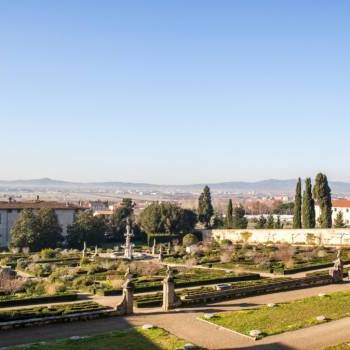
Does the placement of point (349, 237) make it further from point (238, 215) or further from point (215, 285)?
point (215, 285)

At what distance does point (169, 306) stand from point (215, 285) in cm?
799

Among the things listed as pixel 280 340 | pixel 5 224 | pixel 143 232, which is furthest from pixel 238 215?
pixel 280 340

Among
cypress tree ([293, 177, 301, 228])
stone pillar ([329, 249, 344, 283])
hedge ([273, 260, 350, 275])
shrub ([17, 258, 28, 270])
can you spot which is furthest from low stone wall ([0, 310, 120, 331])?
cypress tree ([293, 177, 301, 228])

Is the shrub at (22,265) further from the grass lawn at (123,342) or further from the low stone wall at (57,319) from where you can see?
the grass lawn at (123,342)

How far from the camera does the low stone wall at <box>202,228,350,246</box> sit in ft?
209

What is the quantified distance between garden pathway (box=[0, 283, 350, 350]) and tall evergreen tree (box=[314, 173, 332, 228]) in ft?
150

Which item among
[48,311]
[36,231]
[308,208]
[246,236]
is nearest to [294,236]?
[308,208]

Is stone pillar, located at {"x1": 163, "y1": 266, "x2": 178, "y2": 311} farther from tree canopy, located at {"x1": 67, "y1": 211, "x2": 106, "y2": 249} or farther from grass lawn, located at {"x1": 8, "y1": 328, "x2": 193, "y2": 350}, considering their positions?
tree canopy, located at {"x1": 67, "y1": 211, "x2": 106, "y2": 249}

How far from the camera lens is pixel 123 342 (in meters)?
22.0

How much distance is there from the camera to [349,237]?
205 feet

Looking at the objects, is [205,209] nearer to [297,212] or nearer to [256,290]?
[297,212]

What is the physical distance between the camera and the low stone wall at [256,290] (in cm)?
3077

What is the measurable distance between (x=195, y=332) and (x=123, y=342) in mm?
3667

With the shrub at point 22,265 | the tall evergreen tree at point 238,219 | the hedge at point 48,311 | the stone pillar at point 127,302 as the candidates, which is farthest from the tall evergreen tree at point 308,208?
the hedge at point 48,311
